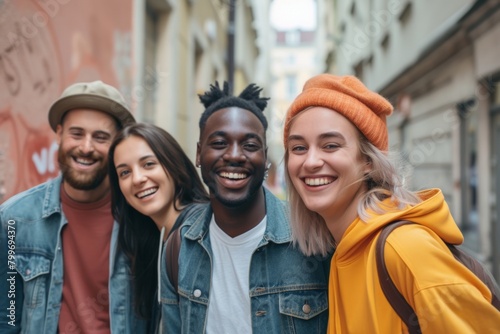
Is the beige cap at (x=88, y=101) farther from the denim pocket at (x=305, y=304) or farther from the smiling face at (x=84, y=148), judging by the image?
the denim pocket at (x=305, y=304)

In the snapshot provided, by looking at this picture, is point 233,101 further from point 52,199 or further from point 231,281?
point 52,199

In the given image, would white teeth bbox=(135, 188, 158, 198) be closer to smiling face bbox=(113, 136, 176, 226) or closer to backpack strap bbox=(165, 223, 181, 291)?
smiling face bbox=(113, 136, 176, 226)

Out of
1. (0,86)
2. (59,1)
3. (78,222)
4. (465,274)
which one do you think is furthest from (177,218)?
(59,1)

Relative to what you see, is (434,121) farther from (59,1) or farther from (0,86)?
(0,86)

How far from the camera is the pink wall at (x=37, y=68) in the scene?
3398 millimetres

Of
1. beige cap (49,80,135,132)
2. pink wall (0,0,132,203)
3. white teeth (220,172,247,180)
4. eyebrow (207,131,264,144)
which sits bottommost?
white teeth (220,172,247,180)

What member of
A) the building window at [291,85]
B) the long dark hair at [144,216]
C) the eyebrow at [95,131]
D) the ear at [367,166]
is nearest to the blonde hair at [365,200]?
the ear at [367,166]

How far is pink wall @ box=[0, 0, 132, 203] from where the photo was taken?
3.40 m

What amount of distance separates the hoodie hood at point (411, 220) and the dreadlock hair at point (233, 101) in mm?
791

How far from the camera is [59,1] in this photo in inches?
163

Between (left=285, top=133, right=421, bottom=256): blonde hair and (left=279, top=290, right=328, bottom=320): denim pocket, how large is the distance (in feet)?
0.57

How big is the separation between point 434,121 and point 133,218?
7.00 metres

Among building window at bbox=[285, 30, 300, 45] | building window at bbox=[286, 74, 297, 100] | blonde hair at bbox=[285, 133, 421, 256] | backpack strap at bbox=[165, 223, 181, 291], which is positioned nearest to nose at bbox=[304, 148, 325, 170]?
blonde hair at bbox=[285, 133, 421, 256]

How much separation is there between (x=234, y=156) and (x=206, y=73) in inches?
364
